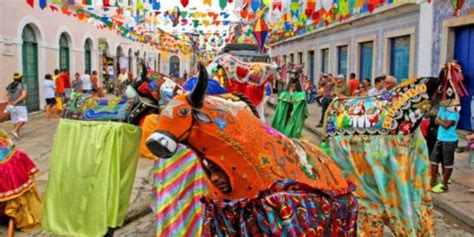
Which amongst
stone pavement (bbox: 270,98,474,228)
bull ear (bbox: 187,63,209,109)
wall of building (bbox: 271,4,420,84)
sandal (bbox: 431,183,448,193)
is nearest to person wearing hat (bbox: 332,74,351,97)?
wall of building (bbox: 271,4,420,84)

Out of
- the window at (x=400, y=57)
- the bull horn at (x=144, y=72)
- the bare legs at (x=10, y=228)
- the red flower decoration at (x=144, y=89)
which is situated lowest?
the bare legs at (x=10, y=228)

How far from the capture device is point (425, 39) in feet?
41.1

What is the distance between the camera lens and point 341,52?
20.4 m

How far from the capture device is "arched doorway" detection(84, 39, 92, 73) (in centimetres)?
2450

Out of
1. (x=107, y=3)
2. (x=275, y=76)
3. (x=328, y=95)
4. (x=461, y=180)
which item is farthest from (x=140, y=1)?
(x=461, y=180)

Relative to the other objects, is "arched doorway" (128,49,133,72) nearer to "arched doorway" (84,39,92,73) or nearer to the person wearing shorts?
"arched doorway" (84,39,92,73)

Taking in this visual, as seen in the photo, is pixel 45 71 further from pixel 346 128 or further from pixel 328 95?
pixel 346 128

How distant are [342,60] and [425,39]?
7.83m

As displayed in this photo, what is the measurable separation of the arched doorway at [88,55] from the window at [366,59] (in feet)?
43.1

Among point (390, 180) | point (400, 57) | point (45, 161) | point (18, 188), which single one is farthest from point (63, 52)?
point (390, 180)

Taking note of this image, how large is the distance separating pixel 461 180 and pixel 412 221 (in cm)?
392

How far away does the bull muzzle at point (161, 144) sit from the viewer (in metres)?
2.29

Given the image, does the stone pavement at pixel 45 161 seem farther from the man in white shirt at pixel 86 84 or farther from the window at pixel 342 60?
the window at pixel 342 60

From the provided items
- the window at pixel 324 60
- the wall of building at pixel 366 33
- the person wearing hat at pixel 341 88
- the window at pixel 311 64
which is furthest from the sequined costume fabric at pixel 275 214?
the window at pixel 311 64
